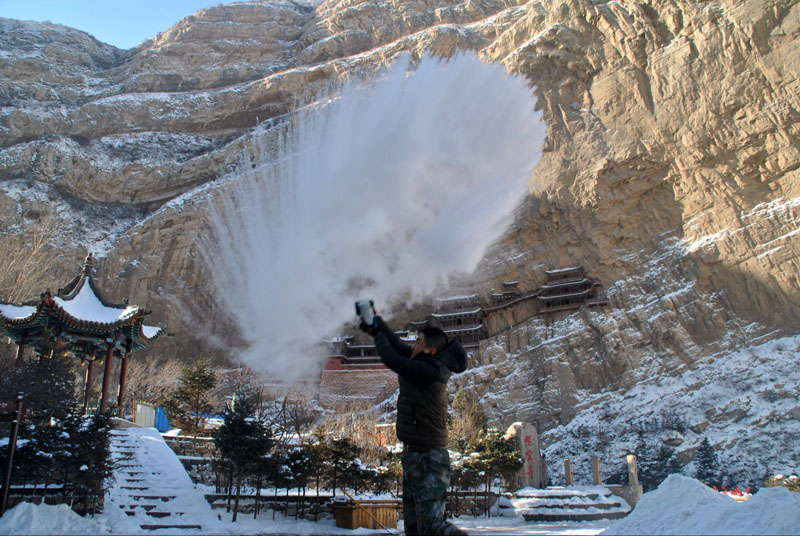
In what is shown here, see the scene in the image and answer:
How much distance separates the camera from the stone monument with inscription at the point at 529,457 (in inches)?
655

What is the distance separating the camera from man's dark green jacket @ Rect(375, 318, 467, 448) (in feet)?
11.8

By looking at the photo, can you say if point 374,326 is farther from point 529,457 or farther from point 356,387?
point 356,387

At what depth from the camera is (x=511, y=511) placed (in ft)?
40.3

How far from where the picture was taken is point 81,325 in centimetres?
1304

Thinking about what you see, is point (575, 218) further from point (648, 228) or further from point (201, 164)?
point (201, 164)

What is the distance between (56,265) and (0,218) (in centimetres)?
642

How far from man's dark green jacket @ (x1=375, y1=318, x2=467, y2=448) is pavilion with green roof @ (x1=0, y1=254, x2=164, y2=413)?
36.3 feet

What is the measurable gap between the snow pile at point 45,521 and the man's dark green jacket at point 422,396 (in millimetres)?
5411

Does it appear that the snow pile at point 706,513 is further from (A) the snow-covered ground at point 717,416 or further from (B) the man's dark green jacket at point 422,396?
(A) the snow-covered ground at point 717,416

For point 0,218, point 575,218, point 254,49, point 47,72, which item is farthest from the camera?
point 254,49

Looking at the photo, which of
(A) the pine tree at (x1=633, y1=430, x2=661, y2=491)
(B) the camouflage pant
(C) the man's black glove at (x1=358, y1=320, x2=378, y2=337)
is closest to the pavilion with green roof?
(B) the camouflage pant

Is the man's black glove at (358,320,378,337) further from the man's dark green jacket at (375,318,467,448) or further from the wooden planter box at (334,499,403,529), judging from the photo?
the wooden planter box at (334,499,403,529)

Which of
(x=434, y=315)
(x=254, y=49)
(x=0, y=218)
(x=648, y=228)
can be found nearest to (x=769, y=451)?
(x=648, y=228)

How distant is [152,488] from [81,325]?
5.19 m
